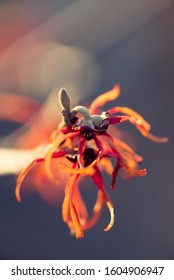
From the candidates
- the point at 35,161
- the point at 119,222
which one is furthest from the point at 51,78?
the point at 35,161

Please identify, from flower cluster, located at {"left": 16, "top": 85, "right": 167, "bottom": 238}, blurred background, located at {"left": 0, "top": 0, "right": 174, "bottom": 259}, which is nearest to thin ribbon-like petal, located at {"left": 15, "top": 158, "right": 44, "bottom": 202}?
flower cluster, located at {"left": 16, "top": 85, "right": 167, "bottom": 238}

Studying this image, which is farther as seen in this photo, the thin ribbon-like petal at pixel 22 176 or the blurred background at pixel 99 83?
the blurred background at pixel 99 83

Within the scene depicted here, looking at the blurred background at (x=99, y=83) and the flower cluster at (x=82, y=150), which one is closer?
the flower cluster at (x=82, y=150)

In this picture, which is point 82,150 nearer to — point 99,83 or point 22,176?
point 22,176

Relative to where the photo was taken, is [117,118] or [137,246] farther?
[137,246]

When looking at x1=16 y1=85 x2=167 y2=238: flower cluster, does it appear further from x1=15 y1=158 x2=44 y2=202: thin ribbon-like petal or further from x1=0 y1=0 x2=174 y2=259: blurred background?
x1=0 y1=0 x2=174 y2=259: blurred background

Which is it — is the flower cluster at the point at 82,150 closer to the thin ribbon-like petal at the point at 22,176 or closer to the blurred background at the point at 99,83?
the thin ribbon-like petal at the point at 22,176

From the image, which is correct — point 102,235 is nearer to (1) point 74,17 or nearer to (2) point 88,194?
(2) point 88,194

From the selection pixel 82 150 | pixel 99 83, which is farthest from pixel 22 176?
pixel 99 83

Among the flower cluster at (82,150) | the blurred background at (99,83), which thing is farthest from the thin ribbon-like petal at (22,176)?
the blurred background at (99,83)
